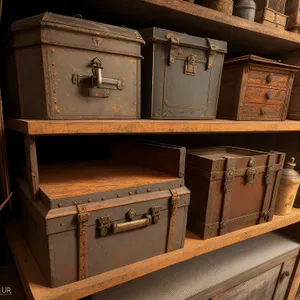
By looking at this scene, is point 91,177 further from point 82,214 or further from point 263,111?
point 263,111

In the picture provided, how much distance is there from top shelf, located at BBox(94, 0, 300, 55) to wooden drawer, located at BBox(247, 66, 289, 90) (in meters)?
0.15

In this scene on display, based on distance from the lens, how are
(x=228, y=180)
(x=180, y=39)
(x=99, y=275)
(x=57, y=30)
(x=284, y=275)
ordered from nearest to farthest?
1. (x=57, y=30)
2. (x=99, y=275)
3. (x=180, y=39)
4. (x=228, y=180)
5. (x=284, y=275)

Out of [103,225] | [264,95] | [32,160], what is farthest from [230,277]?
[32,160]

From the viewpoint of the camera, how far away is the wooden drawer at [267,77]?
107 centimetres

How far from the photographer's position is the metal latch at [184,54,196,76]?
885 mm

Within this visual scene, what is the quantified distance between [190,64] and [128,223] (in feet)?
2.05

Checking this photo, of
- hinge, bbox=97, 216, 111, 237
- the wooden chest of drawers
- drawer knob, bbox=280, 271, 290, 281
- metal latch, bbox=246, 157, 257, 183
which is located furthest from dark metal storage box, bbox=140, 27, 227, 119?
drawer knob, bbox=280, 271, 290, 281

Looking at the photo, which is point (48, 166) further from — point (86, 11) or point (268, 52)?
point (268, 52)

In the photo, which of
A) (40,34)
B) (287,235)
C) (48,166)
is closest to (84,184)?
(48,166)

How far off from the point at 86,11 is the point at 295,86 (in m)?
1.15

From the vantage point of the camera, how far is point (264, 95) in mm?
1121

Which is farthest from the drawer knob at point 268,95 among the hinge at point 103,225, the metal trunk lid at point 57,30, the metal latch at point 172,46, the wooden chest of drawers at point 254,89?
the hinge at point 103,225

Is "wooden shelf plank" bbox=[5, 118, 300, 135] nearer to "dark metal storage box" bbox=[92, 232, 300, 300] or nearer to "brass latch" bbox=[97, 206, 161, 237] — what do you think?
"brass latch" bbox=[97, 206, 161, 237]

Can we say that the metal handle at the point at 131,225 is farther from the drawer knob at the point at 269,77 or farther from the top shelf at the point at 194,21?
the drawer knob at the point at 269,77
